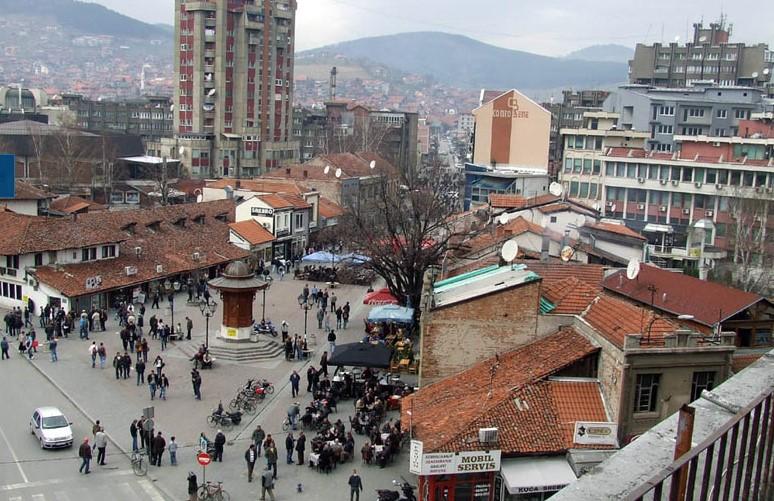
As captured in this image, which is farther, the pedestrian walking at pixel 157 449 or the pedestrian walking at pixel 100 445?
the pedestrian walking at pixel 157 449

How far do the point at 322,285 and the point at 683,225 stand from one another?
74.2 feet

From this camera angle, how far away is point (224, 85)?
98438 mm

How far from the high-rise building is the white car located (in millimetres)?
71730

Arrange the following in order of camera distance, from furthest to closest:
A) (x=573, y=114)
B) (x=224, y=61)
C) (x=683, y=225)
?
(x=573, y=114), (x=224, y=61), (x=683, y=225)

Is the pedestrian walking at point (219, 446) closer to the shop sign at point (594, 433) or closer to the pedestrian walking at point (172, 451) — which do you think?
the pedestrian walking at point (172, 451)

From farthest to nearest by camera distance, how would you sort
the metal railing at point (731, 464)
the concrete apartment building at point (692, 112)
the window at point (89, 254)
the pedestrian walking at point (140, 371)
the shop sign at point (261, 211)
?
1. the concrete apartment building at point (692, 112)
2. the shop sign at point (261, 211)
3. the window at point (89, 254)
4. the pedestrian walking at point (140, 371)
5. the metal railing at point (731, 464)

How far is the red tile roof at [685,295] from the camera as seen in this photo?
80.0 ft

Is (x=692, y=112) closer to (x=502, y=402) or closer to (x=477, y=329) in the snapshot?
(x=477, y=329)

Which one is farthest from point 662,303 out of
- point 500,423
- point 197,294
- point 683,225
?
point 683,225

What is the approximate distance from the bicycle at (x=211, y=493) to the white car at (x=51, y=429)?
4943 mm

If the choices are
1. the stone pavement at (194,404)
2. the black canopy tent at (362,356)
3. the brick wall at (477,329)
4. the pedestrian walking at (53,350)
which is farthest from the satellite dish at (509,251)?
the pedestrian walking at (53,350)

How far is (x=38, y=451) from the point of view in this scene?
76.2 ft

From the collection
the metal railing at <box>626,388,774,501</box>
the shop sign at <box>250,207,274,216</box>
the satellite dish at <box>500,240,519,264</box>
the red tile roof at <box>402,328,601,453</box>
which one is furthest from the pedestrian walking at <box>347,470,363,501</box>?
the shop sign at <box>250,207,274,216</box>

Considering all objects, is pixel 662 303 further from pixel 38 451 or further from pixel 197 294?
pixel 197 294
